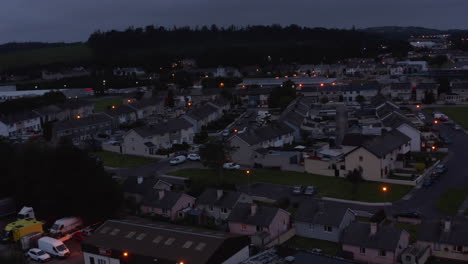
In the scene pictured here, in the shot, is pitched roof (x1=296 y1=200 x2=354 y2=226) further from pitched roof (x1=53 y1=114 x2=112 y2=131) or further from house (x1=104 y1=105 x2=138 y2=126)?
house (x1=104 y1=105 x2=138 y2=126)

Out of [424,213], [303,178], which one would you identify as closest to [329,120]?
[303,178]

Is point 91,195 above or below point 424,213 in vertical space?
above

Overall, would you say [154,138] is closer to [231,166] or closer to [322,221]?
[231,166]

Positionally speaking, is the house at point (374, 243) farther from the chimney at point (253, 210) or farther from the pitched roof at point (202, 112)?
the pitched roof at point (202, 112)

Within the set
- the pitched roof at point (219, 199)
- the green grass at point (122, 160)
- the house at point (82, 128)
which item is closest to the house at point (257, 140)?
the green grass at point (122, 160)

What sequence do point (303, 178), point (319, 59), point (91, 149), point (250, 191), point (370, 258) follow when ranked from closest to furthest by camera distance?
point (370, 258)
point (250, 191)
point (303, 178)
point (91, 149)
point (319, 59)

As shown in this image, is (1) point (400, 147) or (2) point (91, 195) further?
(1) point (400, 147)

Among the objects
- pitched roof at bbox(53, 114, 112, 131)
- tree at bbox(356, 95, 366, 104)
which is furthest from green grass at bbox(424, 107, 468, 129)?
pitched roof at bbox(53, 114, 112, 131)

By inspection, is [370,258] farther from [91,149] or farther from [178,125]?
[91,149]

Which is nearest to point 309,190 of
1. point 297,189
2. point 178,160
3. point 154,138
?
point 297,189
